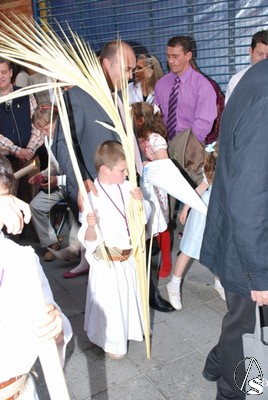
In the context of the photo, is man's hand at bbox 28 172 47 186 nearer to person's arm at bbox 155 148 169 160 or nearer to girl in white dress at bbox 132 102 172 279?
girl in white dress at bbox 132 102 172 279

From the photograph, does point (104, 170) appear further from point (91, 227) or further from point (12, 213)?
point (12, 213)

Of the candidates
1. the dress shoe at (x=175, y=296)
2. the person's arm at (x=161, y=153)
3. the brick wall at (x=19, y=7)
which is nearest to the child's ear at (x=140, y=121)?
the person's arm at (x=161, y=153)

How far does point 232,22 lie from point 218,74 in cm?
65

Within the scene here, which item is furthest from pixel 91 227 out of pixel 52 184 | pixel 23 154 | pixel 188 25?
pixel 188 25

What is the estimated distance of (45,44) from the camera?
2307 mm

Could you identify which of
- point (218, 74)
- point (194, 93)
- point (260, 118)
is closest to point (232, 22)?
point (218, 74)

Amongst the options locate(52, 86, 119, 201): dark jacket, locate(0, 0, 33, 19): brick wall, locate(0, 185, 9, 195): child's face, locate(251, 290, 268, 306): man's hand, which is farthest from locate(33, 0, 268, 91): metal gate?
locate(0, 185, 9, 195): child's face

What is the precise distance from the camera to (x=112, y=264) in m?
2.87

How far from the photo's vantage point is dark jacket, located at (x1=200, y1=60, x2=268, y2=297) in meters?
1.78

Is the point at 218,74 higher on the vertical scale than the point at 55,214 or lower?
higher

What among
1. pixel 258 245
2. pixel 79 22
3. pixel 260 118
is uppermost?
pixel 79 22

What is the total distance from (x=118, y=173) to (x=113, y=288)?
737 mm

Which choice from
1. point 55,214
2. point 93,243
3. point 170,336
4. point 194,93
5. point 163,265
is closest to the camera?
point 93,243

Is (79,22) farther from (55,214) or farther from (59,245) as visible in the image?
(59,245)
